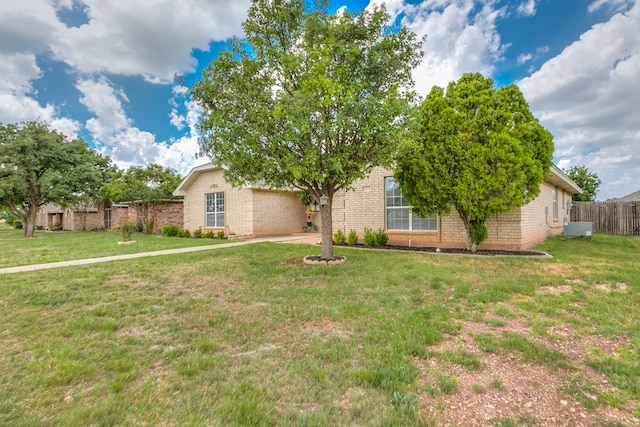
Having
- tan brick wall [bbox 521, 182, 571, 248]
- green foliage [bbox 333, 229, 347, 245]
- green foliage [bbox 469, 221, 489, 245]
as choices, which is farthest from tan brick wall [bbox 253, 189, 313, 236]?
tan brick wall [bbox 521, 182, 571, 248]

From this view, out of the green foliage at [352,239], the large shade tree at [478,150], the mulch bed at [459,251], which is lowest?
the mulch bed at [459,251]

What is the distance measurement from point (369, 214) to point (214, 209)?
10.8 m

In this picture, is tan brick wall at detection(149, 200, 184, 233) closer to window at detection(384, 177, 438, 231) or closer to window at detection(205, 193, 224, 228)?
window at detection(205, 193, 224, 228)

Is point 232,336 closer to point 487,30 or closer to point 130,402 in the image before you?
point 130,402

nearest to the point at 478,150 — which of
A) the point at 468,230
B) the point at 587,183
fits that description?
the point at 468,230

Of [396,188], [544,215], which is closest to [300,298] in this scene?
[396,188]

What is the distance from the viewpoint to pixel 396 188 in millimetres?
11484

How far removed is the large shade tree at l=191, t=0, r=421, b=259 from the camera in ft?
21.6

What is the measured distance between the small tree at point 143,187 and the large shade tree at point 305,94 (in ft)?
47.8

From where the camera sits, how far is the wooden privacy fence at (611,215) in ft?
56.2

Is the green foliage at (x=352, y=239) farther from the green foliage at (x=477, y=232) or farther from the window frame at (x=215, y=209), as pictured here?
the window frame at (x=215, y=209)

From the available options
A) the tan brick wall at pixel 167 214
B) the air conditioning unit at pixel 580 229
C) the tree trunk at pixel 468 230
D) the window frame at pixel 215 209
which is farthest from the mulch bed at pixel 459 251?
the tan brick wall at pixel 167 214

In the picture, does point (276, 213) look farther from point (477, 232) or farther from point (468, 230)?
point (477, 232)

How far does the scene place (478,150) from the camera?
8352 mm
